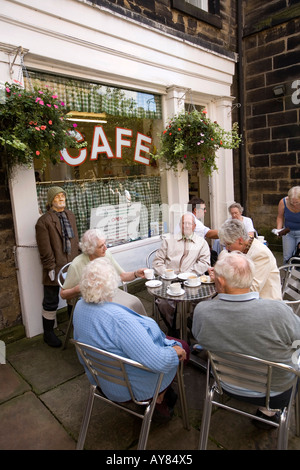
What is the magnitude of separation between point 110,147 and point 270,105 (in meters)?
3.80

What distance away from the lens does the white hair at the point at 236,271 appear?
74.9 inches

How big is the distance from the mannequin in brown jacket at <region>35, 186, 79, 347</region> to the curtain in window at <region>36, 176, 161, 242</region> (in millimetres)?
420

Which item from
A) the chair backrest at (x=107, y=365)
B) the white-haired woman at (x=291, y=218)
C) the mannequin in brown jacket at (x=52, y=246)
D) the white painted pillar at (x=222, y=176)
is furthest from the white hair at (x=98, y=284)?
the white painted pillar at (x=222, y=176)

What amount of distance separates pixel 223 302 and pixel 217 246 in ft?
8.81

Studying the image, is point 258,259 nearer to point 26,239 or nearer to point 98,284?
point 98,284

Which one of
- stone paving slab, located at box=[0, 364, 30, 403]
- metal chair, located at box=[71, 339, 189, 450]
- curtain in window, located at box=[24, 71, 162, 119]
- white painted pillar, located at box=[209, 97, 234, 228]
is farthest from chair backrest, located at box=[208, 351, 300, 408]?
white painted pillar, located at box=[209, 97, 234, 228]

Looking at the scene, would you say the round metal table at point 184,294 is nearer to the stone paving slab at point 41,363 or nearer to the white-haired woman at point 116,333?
the white-haired woman at point 116,333

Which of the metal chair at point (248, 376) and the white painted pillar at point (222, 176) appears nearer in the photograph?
the metal chair at point (248, 376)

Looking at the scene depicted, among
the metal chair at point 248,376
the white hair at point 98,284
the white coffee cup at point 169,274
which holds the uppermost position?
the white hair at point 98,284

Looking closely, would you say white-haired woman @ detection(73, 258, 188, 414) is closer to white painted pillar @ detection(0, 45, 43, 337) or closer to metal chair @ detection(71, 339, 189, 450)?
metal chair @ detection(71, 339, 189, 450)

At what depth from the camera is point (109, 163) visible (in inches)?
183

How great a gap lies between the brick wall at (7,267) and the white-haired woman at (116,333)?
190 centimetres
